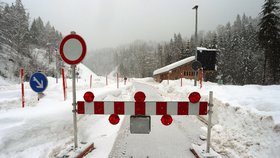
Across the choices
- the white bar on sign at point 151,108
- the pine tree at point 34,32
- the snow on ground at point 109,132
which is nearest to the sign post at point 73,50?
the snow on ground at point 109,132

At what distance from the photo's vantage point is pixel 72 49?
3.77m

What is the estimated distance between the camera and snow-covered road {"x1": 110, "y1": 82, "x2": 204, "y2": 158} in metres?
3.81

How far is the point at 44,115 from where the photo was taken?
5.19 metres

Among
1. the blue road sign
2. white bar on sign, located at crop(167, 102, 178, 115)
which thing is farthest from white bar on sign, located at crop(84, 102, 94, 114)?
the blue road sign

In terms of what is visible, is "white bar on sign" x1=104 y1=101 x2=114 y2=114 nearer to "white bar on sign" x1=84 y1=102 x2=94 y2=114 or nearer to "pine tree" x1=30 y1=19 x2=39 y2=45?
"white bar on sign" x1=84 y1=102 x2=94 y2=114

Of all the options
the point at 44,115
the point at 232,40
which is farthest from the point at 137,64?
the point at 44,115

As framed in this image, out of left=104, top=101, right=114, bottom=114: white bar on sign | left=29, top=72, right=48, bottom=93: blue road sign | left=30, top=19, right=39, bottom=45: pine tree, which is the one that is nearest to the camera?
left=104, top=101, right=114, bottom=114: white bar on sign

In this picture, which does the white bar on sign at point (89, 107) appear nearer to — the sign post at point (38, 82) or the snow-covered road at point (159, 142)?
the snow-covered road at point (159, 142)

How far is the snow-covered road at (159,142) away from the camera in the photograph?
3.81 meters

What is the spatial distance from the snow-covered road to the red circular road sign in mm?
2278

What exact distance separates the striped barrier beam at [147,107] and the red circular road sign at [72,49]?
2.87 feet

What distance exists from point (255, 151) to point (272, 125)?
668mm

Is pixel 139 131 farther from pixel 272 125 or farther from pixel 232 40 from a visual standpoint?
pixel 232 40

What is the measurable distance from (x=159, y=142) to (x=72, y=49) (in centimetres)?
315
